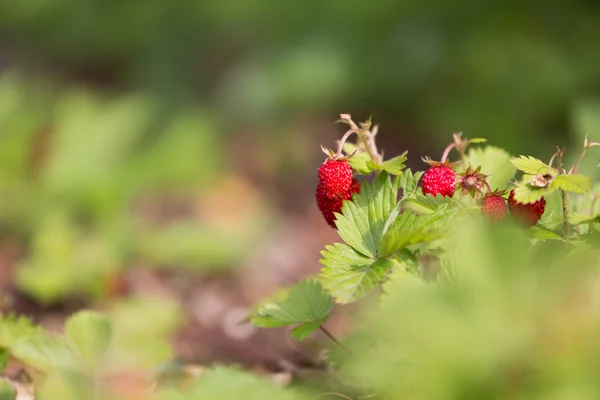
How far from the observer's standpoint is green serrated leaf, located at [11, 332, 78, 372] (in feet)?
2.89

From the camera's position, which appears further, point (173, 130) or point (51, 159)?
point (173, 130)

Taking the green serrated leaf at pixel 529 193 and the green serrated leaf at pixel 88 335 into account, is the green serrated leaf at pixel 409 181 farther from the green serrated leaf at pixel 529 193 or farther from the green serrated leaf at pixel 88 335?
the green serrated leaf at pixel 88 335

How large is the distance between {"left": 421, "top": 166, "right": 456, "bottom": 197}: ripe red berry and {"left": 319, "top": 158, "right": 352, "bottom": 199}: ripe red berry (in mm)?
92

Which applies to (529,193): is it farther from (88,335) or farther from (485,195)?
(88,335)

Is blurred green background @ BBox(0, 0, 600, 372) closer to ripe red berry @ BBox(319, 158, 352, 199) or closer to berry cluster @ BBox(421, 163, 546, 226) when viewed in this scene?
ripe red berry @ BBox(319, 158, 352, 199)

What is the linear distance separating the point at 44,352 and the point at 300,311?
1.16ft

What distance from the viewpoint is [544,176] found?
70 cm

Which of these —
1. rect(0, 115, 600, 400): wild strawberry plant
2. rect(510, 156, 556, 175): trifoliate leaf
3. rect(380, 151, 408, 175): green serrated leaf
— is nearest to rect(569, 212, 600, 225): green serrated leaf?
rect(0, 115, 600, 400): wild strawberry plant

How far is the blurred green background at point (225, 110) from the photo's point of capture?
2.11 meters

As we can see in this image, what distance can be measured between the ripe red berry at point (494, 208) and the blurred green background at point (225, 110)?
130 cm

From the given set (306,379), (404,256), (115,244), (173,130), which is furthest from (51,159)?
(404,256)

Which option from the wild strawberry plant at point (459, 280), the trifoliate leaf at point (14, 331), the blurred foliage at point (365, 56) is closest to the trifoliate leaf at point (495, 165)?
the wild strawberry plant at point (459, 280)

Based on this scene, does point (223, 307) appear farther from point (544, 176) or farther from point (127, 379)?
point (544, 176)

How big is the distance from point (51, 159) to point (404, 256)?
174 cm
